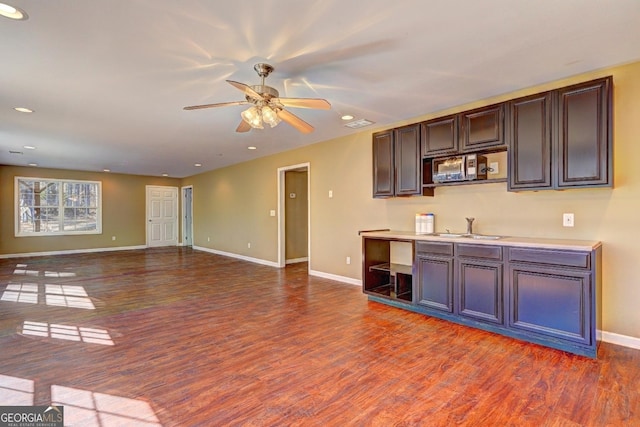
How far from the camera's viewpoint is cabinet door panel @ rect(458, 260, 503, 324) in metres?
3.10

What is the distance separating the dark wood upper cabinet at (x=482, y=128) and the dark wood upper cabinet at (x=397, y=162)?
1.91 feet

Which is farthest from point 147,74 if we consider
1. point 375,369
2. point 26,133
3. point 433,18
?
point 26,133

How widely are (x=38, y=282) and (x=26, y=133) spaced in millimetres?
2480

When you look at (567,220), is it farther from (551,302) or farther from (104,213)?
(104,213)

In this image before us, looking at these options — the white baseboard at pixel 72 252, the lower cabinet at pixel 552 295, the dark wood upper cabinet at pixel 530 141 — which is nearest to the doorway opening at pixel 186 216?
the white baseboard at pixel 72 252

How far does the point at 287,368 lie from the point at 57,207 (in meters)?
9.83

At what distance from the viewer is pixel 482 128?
3.44m

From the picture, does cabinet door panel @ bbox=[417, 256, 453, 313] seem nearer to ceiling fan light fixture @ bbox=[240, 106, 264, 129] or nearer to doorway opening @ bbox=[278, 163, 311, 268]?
ceiling fan light fixture @ bbox=[240, 106, 264, 129]

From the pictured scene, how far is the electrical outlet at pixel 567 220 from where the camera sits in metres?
3.08

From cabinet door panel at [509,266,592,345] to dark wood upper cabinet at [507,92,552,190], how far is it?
0.86 metres

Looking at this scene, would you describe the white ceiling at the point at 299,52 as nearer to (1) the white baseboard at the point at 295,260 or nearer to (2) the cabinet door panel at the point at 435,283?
(2) the cabinet door panel at the point at 435,283

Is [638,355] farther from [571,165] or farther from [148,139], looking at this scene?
[148,139]

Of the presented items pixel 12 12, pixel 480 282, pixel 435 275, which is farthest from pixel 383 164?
pixel 12 12

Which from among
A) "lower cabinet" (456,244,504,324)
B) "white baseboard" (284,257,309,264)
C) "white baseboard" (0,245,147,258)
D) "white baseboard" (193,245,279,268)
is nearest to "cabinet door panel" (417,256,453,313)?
"lower cabinet" (456,244,504,324)
